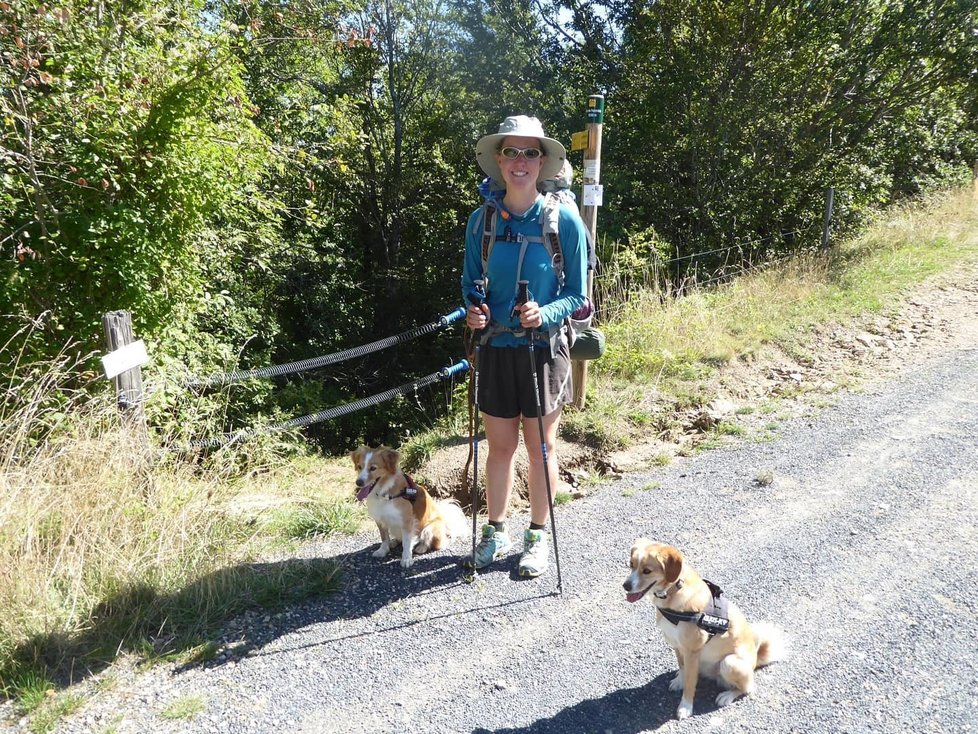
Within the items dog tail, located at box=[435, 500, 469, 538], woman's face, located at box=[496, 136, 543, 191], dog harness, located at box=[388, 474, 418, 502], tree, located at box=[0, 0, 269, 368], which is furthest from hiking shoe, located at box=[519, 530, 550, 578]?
tree, located at box=[0, 0, 269, 368]

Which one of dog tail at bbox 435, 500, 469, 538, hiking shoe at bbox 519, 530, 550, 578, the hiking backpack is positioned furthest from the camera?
dog tail at bbox 435, 500, 469, 538

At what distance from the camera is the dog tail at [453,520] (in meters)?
4.08

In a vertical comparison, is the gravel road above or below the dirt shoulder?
below

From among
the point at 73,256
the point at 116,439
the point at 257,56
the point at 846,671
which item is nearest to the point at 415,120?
the point at 257,56

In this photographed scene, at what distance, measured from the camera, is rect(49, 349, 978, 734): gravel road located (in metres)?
2.71

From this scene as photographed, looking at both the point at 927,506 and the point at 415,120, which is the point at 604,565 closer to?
the point at 927,506

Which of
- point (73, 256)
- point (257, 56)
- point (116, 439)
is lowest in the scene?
point (116, 439)

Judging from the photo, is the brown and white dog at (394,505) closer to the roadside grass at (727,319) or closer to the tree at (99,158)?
the roadside grass at (727,319)

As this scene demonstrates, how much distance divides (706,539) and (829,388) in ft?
9.85

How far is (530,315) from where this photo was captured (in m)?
3.17

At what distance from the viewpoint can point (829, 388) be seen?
621cm

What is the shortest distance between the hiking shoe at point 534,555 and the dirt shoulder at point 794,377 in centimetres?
98

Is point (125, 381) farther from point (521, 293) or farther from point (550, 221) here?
point (550, 221)

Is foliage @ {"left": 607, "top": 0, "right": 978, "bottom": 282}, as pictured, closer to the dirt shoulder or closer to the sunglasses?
the dirt shoulder
